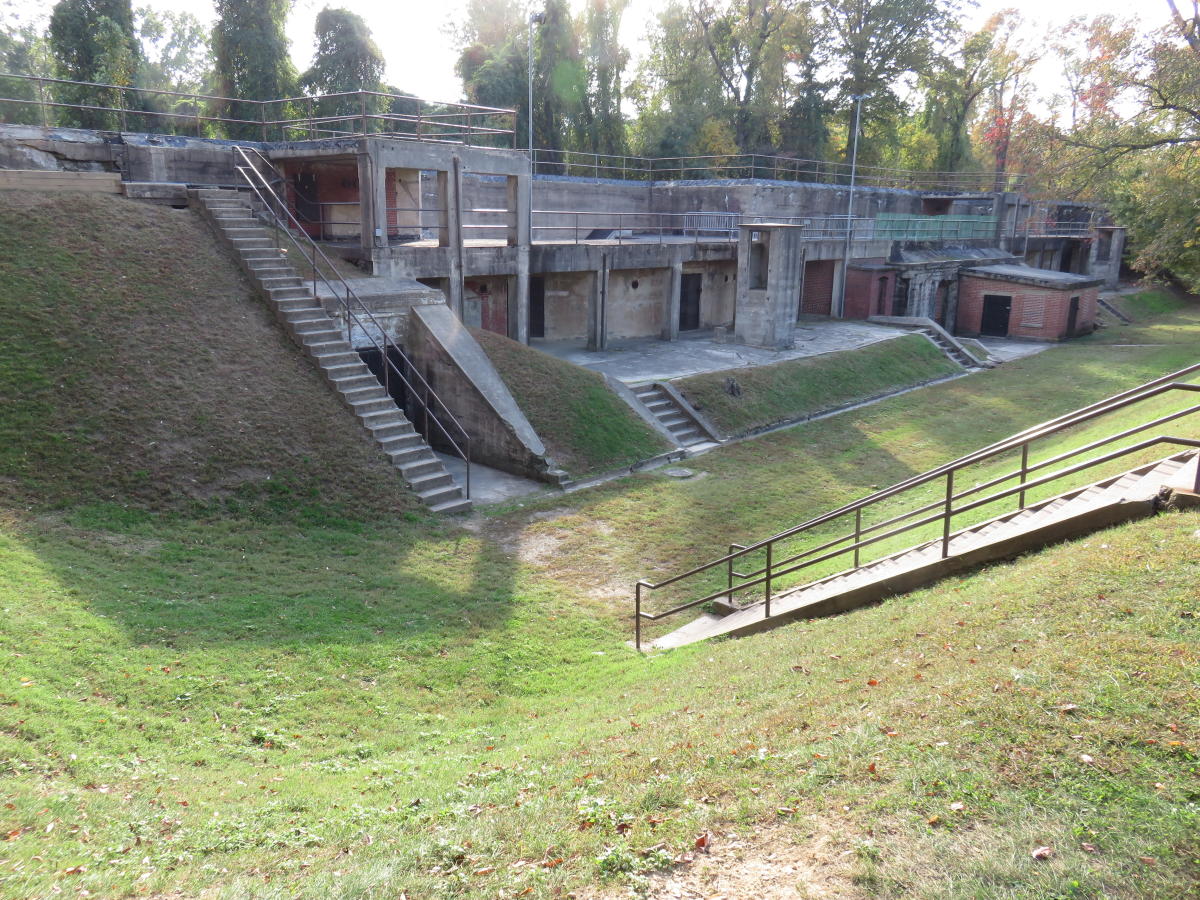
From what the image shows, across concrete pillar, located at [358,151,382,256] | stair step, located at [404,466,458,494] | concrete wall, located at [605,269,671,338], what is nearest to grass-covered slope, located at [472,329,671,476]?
stair step, located at [404,466,458,494]

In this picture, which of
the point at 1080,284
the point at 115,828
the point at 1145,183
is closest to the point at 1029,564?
the point at 115,828

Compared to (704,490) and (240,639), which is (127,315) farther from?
(704,490)

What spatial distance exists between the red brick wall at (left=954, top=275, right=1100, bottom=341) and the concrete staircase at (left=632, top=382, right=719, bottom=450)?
2111cm

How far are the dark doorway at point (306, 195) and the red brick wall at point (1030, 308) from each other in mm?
25898

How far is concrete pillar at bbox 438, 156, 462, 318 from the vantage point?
2036cm

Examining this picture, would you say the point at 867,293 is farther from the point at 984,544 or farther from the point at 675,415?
the point at 984,544

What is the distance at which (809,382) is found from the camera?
23.8m

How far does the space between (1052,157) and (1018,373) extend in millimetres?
6989

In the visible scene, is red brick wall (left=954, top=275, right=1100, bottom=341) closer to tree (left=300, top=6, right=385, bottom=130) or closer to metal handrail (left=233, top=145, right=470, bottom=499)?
tree (left=300, top=6, right=385, bottom=130)

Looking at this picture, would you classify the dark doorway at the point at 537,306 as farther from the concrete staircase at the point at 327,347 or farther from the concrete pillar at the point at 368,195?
the concrete staircase at the point at 327,347

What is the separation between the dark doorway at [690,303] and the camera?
3100 centimetres

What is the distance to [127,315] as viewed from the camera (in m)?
14.6

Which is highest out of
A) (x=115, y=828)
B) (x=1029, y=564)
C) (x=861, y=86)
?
(x=861, y=86)

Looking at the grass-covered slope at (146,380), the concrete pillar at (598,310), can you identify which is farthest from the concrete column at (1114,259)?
the grass-covered slope at (146,380)
